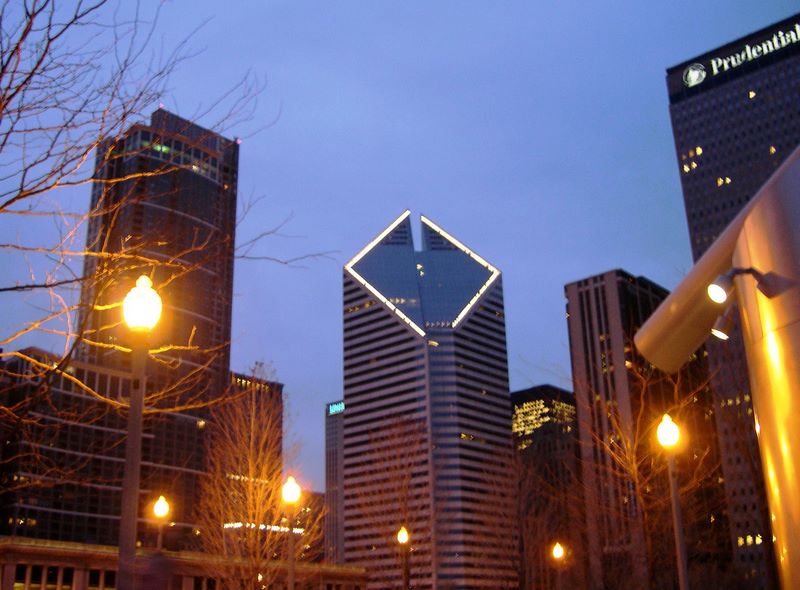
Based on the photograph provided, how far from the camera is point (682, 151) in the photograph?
508 feet

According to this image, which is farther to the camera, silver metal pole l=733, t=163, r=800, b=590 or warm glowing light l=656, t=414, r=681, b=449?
warm glowing light l=656, t=414, r=681, b=449

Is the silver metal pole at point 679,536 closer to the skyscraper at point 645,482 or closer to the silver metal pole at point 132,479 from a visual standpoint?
the skyscraper at point 645,482

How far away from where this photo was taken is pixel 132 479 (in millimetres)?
6730

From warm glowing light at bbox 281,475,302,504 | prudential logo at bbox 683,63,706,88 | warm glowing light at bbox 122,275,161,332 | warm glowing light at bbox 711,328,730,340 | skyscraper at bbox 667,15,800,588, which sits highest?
prudential logo at bbox 683,63,706,88

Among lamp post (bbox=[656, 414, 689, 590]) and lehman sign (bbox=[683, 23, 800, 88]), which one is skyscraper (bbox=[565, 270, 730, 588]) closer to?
lamp post (bbox=[656, 414, 689, 590])

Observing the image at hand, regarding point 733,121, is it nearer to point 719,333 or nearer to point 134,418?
point 719,333

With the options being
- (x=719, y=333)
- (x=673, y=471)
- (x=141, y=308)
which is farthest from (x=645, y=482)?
(x=141, y=308)

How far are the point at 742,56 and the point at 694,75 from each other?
9.12m

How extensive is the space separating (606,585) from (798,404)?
1433 inches

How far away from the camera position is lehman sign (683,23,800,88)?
15200cm

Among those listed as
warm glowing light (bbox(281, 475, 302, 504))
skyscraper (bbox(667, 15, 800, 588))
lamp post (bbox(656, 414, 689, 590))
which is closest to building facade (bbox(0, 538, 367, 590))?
warm glowing light (bbox(281, 475, 302, 504))

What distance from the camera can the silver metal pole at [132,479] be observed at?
21.1 ft

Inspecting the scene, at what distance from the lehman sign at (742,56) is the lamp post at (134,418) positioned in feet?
549

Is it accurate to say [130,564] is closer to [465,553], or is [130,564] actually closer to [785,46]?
[465,553]
